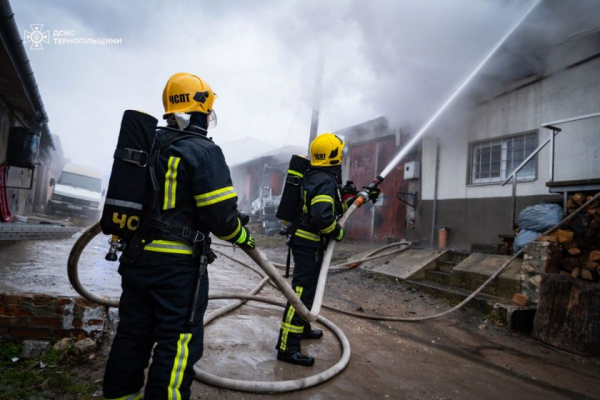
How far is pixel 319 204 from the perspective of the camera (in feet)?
10.1

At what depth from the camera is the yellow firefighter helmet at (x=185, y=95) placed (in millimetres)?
2127

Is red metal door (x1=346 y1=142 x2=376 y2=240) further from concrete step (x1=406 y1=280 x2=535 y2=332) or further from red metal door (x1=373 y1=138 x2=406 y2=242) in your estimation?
concrete step (x1=406 y1=280 x2=535 y2=332)

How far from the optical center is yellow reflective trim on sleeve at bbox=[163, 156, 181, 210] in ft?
6.23

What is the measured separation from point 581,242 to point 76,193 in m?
16.9

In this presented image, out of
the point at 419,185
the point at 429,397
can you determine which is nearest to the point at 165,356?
the point at 429,397

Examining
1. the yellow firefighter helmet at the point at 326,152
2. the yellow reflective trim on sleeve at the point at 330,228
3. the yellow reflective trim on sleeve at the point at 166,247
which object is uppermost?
the yellow firefighter helmet at the point at 326,152

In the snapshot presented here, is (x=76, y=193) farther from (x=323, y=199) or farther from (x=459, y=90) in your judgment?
(x=323, y=199)

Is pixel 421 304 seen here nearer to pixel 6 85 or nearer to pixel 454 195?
→ pixel 454 195

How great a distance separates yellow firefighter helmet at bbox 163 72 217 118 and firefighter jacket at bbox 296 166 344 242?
51.2 inches

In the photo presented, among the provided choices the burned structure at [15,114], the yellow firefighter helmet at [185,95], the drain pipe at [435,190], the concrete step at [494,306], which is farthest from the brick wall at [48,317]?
the drain pipe at [435,190]

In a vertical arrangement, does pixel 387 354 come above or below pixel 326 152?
below

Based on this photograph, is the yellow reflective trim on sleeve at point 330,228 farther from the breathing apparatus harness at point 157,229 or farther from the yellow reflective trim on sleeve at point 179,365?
the yellow reflective trim on sleeve at point 179,365

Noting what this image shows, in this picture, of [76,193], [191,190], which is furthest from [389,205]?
[76,193]

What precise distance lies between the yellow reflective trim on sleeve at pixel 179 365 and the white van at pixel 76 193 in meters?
15.8
